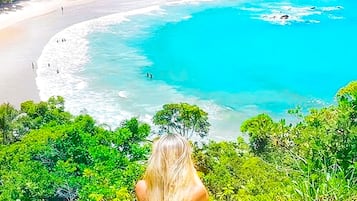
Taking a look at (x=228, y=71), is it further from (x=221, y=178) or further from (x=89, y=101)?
(x=221, y=178)

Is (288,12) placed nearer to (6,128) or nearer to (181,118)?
(181,118)

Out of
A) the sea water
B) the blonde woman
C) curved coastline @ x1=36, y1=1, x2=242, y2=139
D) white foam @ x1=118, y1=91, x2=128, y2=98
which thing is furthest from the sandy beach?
the blonde woman

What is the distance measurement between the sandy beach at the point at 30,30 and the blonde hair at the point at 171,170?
1082 inches

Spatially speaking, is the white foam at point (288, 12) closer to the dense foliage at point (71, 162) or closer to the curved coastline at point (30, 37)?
the curved coastline at point (30, 37)

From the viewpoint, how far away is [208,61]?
4262cm

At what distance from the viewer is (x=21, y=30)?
4547cm

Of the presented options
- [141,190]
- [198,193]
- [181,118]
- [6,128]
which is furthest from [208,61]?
[198,193]

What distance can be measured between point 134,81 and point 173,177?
33.1 m

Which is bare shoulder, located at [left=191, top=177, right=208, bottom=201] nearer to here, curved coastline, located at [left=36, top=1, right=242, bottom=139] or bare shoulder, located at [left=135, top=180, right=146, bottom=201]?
bare shoulder, located at [left=135, top=180, right=146, bottom=201]

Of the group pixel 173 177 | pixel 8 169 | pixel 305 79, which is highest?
pixel 173 177

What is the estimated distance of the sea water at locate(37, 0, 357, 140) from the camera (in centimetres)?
3377

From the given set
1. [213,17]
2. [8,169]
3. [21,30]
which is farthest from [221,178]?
[213,17]

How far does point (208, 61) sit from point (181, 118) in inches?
854

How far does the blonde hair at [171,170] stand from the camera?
12.7ft
